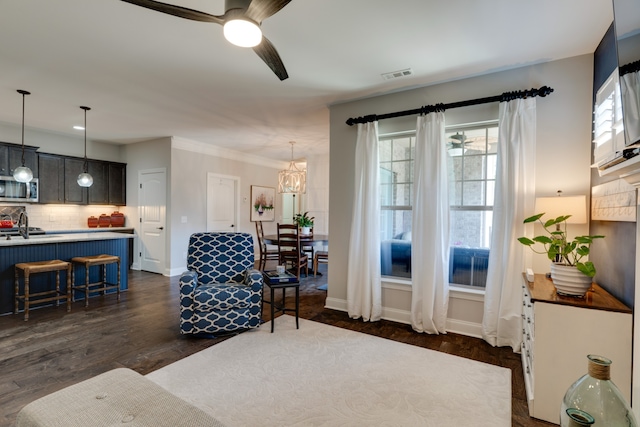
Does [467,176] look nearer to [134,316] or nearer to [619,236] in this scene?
[619,236]

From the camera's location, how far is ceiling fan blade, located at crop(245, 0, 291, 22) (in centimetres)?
157

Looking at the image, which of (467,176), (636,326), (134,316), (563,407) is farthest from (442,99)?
(134,316)

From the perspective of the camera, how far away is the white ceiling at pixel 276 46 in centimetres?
223

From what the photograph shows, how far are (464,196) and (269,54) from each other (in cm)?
255

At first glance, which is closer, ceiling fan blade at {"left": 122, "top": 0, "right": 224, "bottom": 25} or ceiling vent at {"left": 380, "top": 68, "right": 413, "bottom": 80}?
ceiling fan blade at {"left": 122, "top": 0, "right": 224, "bottom": 25}

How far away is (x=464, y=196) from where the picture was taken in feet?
11.3

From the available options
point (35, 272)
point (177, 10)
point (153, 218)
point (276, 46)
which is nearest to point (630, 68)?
point (177, 10)

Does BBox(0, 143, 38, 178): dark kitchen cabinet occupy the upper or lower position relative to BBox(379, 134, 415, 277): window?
upper

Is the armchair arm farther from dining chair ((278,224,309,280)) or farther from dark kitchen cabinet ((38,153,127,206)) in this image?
dark kitchen cabinet ((38,153,127,206))

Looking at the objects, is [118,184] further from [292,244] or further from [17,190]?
[292,244]

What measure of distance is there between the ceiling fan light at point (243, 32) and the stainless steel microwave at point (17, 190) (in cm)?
580

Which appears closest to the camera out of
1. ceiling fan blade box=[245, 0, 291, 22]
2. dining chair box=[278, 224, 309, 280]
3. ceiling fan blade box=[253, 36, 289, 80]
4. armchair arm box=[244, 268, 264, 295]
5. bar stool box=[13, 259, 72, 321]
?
ceiling fan blade box=[245, 0, 291, 22]

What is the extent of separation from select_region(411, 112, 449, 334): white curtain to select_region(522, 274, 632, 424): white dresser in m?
1.24

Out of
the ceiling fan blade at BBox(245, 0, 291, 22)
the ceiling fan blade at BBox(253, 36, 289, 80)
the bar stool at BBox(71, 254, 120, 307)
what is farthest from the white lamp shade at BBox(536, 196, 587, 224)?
the bar stool at BBox(71, 254, 120, 307)
